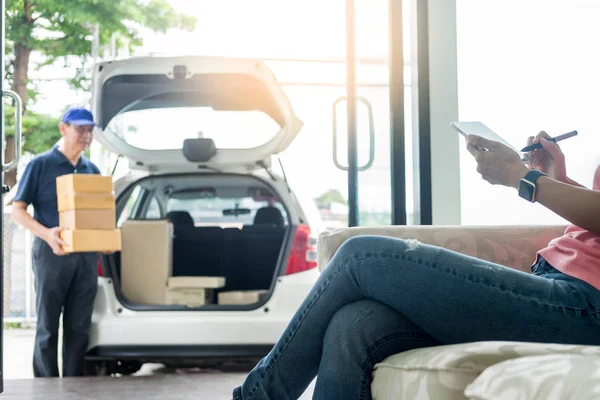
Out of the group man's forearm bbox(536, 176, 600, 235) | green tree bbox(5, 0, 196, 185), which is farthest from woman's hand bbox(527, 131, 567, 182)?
green tree bbox(5, 0, 196, 185)

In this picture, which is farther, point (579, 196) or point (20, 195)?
point (20, 195)

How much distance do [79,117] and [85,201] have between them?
470 millimetres

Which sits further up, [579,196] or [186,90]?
[186,90]

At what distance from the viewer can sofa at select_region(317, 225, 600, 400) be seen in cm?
95

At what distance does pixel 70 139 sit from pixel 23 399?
4.53 feet

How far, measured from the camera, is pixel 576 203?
1.51 m

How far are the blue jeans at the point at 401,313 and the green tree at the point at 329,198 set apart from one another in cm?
1546

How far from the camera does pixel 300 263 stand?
12.0 ft

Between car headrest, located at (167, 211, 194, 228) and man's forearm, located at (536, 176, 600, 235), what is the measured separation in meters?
3.05

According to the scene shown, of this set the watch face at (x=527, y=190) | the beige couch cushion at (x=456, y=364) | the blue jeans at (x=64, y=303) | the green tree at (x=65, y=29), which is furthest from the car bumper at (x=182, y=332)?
the green tree at (x=65, y=29)

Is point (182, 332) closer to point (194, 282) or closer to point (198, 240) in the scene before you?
point (194, 282)

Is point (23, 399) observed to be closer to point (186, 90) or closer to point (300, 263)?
point (300, 263)

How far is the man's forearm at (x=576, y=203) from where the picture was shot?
1.50 metres

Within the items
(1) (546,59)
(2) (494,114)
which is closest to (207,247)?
(2) (494,114)
